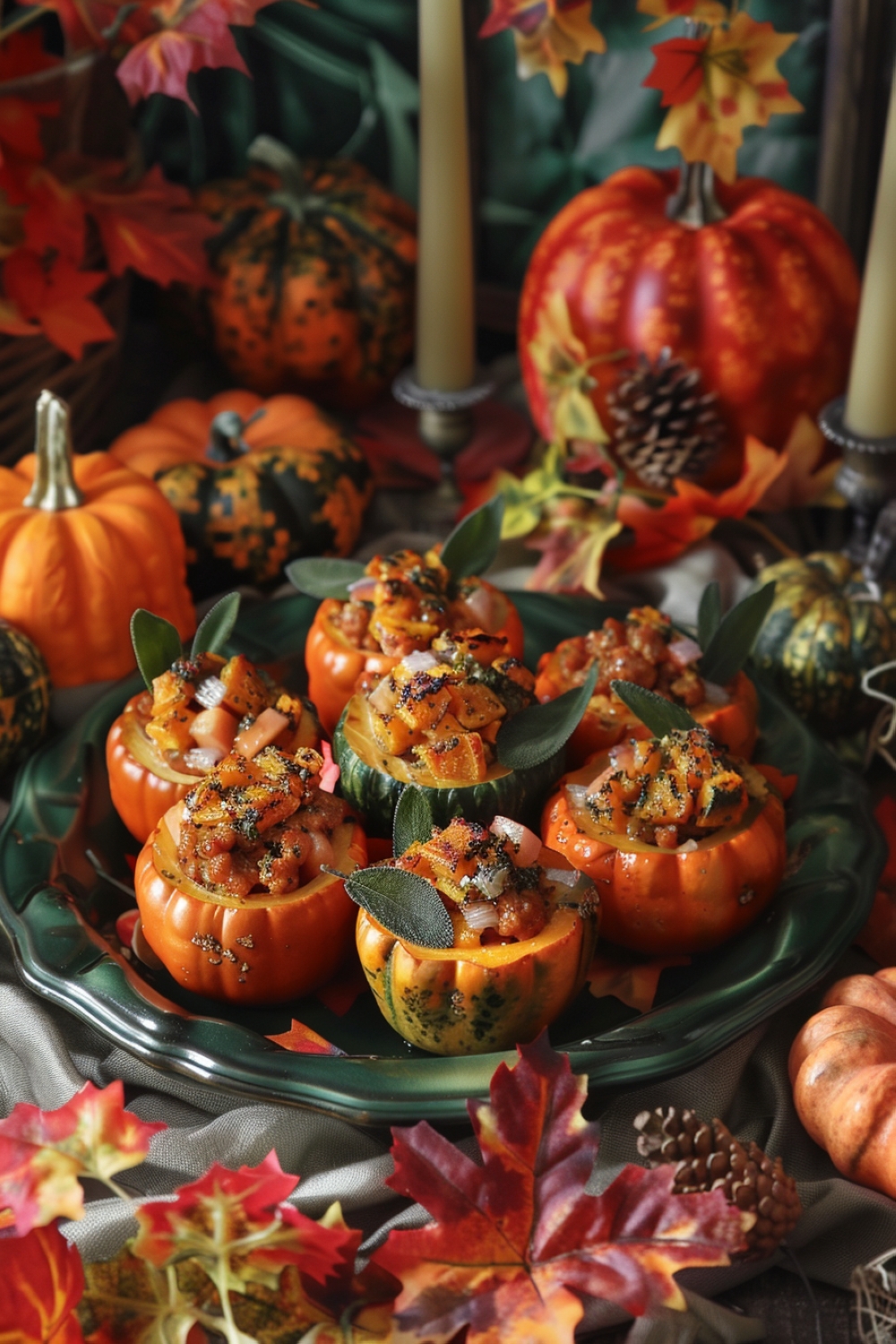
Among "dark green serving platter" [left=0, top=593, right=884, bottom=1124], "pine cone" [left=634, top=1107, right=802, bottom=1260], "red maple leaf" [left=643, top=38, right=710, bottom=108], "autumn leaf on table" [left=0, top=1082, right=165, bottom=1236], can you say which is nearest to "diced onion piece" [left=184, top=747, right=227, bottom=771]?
"dark green serving platter" [left=0, top=593, right=884, bottom=1124]

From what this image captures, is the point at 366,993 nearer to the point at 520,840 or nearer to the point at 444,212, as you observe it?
the point at 520,840

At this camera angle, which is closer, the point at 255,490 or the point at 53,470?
the point at 53,470

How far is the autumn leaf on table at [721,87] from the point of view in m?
1.32

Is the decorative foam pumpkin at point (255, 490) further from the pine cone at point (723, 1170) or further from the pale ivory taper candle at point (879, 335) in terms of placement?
the pine cone at point (723, 1170)

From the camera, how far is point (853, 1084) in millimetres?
893

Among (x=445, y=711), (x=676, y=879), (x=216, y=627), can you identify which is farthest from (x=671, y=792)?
(x=216, y=627)

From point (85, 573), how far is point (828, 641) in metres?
0.70

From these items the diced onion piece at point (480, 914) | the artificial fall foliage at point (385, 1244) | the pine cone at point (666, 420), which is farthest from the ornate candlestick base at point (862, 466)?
the artificial fall foliage at point (385, 1244)

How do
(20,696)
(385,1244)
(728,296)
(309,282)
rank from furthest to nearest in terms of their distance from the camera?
(309,282)
(728,296)
(20,696)
(385,1244)

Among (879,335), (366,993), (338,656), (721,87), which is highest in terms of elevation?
(721,87)

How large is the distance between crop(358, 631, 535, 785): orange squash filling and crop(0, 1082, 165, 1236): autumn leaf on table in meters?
0.35

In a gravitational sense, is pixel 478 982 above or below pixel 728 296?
below

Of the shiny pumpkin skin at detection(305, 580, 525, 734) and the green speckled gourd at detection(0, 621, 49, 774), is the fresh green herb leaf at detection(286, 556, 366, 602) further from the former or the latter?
the green speckled gourd at detection(0, 621, 49, 774)

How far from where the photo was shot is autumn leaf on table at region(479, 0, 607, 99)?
1.35m
